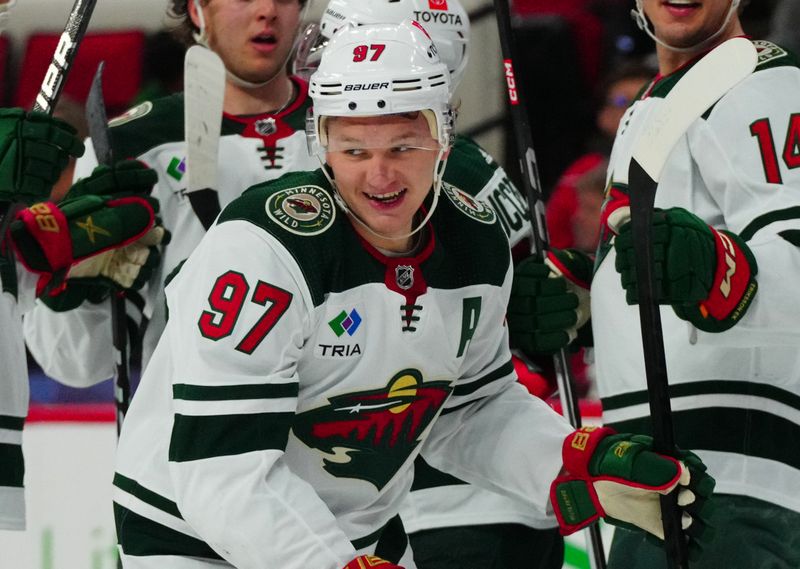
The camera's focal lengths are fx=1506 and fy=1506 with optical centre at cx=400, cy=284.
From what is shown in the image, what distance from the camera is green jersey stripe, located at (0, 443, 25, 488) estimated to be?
8.70 ft

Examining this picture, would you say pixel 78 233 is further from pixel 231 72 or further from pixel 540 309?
pixel 540 309

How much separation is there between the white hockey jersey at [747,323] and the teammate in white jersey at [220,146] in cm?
80

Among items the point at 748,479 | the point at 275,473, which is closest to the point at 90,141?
the point at 275,473

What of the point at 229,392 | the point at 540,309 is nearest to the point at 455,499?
the point at 540,309

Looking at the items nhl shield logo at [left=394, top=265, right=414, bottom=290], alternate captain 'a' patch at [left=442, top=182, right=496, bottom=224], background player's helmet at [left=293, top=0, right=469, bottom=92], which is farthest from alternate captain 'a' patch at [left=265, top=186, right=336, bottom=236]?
background player's helmet at [left=293, top=0, right=469, bottom=92]

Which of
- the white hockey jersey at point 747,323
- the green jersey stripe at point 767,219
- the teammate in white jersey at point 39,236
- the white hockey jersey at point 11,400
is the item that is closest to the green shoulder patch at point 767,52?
the white hockey jersey at point 747,323

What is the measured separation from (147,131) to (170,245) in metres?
0.23

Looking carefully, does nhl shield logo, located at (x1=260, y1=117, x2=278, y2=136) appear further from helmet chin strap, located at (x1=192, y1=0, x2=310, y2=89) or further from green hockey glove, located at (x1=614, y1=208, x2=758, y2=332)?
green hockey glove, located at (x1=614, y1=208, x2=758, y2=332)

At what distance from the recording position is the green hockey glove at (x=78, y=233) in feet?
8.86

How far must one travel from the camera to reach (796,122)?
231 cm

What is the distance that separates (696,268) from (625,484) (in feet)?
1.09

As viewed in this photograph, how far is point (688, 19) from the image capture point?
8.24 ft

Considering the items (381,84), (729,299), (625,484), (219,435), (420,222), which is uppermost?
(381,84)

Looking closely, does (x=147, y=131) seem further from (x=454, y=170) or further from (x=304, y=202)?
(x=304, y=202)
